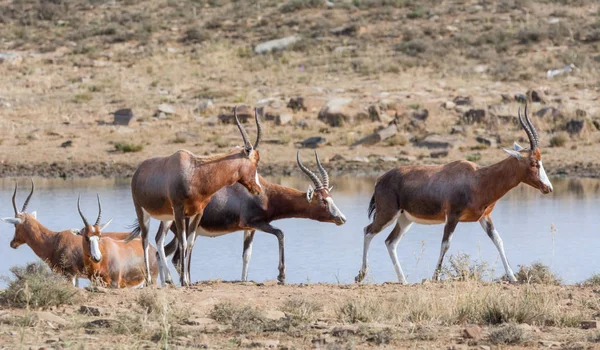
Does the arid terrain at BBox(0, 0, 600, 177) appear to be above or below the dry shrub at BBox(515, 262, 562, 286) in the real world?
below

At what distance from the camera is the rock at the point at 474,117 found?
1078 inches

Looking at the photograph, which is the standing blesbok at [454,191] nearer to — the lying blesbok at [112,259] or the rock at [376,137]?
the lying blesbok at [112,259]

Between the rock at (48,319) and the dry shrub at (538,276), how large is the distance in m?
4.85

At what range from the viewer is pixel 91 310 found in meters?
9.38

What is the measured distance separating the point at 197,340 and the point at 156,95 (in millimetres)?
24336

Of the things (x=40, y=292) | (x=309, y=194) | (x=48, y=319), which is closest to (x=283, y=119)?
(x=309, y=194)

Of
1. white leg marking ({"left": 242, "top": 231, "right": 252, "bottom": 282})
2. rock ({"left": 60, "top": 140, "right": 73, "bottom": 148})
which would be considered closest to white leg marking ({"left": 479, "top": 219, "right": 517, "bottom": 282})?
white leg marking ({"left": 242, "top": 231, "right": 252, "bottom": 282})

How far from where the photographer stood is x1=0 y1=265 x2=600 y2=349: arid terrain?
8156mm

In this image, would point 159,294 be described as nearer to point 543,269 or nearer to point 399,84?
point 543,269

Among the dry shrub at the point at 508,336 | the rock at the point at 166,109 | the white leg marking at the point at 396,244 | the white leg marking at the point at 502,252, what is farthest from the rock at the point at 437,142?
the dry shrub at the point at 508,336

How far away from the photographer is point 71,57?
38.7 m

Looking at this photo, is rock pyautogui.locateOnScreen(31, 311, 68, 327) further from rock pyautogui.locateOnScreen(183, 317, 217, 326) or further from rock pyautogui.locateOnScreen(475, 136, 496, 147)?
rock pyautogui.locateOnScreen(475, 136, 496, 147)

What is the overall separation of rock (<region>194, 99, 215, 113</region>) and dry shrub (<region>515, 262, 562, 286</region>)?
18697 mm

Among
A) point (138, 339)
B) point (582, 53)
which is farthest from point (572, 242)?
point (582, 53)
